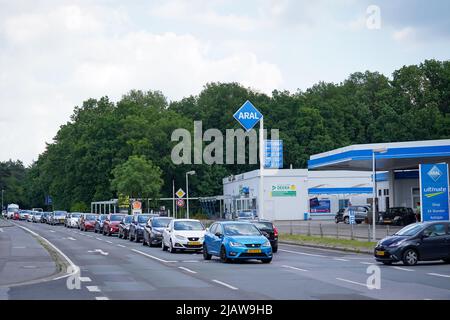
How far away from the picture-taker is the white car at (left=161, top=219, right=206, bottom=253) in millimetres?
33250

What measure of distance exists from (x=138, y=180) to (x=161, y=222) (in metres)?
38.9

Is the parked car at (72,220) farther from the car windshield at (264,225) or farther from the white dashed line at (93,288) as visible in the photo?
the white dashed line at (93,288)

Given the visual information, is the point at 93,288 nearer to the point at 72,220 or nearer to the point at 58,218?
the point at 72,220

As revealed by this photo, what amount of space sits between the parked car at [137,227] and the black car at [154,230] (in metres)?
3.28

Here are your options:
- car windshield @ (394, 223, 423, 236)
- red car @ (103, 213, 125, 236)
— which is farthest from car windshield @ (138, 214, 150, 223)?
car windshield @ (394, 223, 423, 236)

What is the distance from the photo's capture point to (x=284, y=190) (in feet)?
273

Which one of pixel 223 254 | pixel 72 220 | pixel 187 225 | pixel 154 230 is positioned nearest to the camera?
pixel 223 254

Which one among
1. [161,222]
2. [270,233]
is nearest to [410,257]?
[270,233]

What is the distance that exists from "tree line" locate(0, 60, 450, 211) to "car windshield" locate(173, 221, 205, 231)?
5433cm

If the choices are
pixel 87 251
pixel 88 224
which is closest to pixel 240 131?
pixel 88 224

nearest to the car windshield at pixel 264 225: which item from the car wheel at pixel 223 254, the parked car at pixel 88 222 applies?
the car wheel at pixel 223 254

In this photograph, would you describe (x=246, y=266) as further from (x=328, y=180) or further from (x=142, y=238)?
(x=328, y=180)

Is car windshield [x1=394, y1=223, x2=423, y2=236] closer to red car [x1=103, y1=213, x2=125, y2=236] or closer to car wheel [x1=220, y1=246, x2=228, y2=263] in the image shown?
car wheel [x1=220, y1=246, x2=228, y2=263]

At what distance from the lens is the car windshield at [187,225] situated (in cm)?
3444
